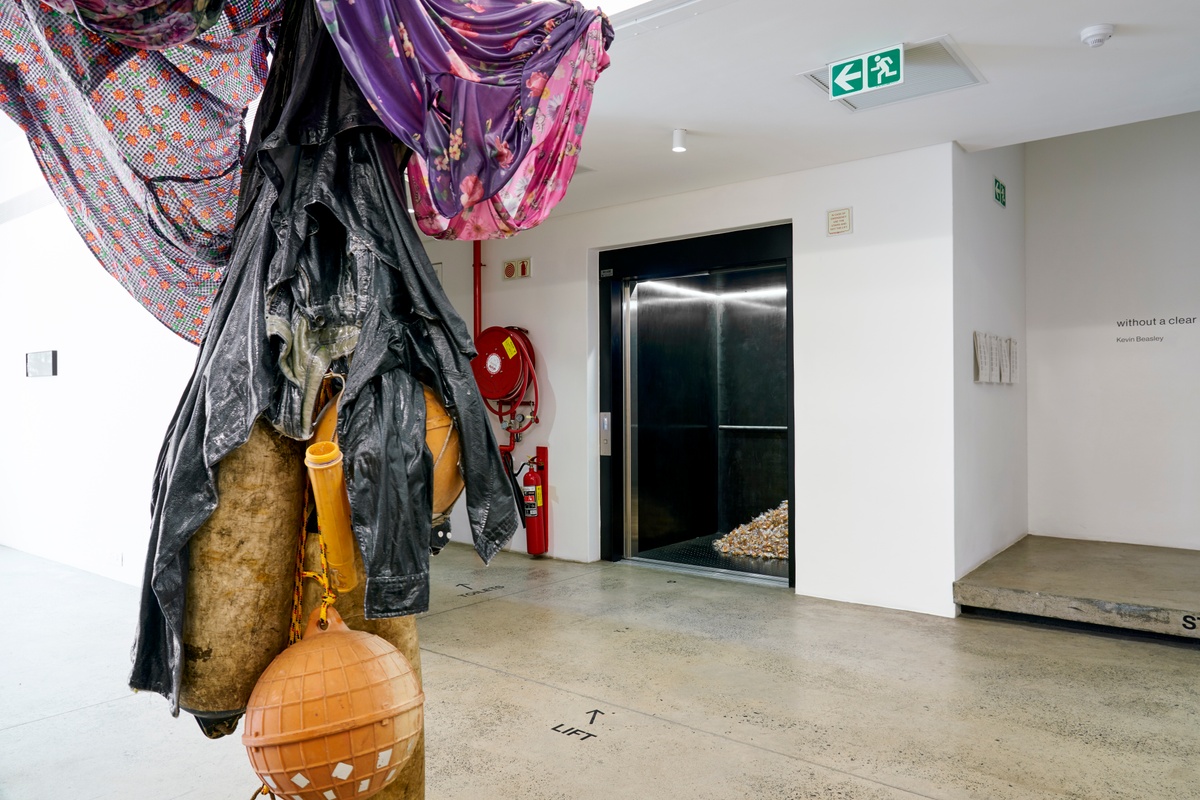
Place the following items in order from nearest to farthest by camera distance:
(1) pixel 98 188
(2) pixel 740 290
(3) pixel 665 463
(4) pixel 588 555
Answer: (1) pixel 98 188 → (4) pixel 588 555 → (3) pixel 665 463 → (2) pixel 740 290

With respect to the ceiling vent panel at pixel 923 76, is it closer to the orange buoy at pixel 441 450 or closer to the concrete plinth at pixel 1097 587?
the concrete plinth at pixel 1097 587

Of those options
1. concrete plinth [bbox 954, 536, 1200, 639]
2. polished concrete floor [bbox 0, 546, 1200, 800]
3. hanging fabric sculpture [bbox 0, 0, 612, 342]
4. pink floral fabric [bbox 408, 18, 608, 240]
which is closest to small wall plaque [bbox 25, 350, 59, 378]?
polished concrete floor [bbox 0, 546, 1200, 800]

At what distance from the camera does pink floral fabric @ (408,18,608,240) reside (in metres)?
1.29

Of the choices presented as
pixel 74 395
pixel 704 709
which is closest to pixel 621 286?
pixel 704 709

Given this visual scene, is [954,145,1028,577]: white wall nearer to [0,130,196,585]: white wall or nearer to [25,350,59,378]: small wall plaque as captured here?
[0,130,196,585]: white wall

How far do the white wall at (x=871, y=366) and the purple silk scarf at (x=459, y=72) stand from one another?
3636 mm

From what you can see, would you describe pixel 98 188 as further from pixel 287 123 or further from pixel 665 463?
pixel 665 463

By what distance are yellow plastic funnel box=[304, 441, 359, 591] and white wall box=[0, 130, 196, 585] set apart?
3954mm

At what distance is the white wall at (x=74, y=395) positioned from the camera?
4.86m

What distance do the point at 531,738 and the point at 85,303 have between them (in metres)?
4.55

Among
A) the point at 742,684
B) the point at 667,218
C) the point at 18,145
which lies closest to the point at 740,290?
the point at 667,218

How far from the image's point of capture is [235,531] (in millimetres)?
1055

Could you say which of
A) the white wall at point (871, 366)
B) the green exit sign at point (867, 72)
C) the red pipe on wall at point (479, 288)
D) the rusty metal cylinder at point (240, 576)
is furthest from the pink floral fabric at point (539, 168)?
the red pipe on wall at point (479, 288)

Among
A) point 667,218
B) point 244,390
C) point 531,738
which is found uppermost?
point 667,218
